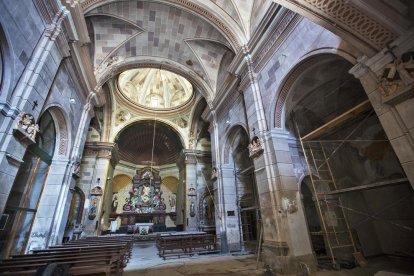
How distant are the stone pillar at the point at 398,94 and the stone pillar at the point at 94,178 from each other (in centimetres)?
1509

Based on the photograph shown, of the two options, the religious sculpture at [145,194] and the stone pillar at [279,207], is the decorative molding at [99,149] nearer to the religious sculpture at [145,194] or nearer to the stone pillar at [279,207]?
the religious sculpture at [145,194]

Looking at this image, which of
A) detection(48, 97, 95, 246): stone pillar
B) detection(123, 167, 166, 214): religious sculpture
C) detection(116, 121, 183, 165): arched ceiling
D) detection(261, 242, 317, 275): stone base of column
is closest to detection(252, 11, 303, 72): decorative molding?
detection(261, 242, 317, 275): stone base of column

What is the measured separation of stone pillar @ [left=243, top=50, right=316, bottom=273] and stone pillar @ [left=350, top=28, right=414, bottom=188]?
2.79 meters

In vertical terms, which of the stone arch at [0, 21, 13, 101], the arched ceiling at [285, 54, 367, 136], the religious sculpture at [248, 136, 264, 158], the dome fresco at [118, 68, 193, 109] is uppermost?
the dome fresco at [118, 68, 193, 109]

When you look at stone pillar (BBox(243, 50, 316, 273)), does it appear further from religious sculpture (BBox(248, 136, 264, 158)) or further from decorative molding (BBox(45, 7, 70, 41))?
decorative molding (BBox(45, 7, 70, 41))

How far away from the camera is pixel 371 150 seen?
23.7 feet

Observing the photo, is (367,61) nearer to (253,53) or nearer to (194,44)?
(253,53)

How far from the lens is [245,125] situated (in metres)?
7.83

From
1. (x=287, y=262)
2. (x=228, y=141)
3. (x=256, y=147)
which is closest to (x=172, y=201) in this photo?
(x=228, y=141)

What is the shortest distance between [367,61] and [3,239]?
9833 millimetres

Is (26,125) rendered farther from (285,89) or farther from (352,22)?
(285,89)

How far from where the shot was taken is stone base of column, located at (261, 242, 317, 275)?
185 inches

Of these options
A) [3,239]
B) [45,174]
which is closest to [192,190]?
[45,174]

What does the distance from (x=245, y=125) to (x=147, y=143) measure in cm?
1603
